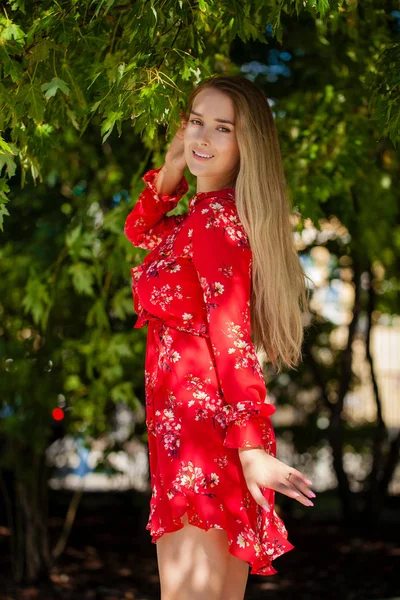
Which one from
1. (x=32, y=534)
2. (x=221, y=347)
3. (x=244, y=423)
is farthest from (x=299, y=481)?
(x=32, y=534)

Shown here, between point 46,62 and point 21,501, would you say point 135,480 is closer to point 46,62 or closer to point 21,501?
point 21,501

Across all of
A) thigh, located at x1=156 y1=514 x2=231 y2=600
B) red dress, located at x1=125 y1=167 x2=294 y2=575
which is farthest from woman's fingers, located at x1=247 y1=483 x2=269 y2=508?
thigh, located at x1=156 y1=514 x2=231 y2=600

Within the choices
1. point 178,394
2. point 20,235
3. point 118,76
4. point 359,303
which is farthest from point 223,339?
point 359,303

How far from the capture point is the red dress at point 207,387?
2289 mm

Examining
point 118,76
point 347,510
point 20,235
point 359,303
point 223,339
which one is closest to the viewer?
point 223,339

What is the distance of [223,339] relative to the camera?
7.54 feet

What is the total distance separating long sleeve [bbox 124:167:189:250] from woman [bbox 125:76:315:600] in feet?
0.89

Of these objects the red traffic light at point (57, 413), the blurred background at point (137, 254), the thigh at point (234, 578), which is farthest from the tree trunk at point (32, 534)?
the thigh at point (234, 578)

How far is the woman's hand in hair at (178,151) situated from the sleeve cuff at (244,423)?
912mm

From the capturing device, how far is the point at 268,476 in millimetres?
2178

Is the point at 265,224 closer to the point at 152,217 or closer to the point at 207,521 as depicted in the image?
the point at 152,217

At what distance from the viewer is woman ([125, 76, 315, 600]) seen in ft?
7.53

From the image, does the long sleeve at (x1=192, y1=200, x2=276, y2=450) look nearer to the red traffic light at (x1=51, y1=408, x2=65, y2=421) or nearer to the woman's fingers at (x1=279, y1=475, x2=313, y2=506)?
the woman's fingers at (x1=279, y1=475, x2=313, y2=506)

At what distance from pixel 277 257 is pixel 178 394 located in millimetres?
458
